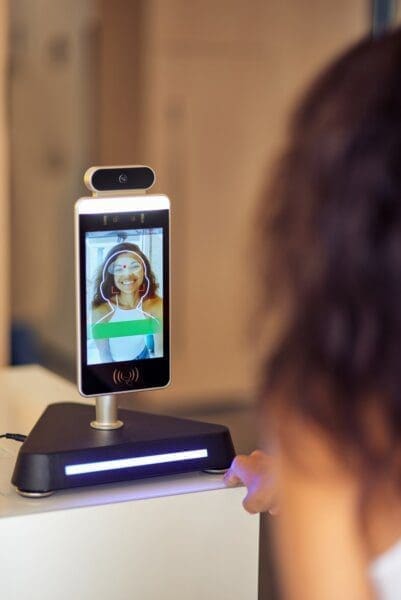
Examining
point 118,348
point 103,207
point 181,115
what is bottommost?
point 118,348

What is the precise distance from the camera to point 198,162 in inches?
133

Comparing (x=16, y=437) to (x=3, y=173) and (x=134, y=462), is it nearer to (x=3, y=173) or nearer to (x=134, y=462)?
(x=134, y=462)

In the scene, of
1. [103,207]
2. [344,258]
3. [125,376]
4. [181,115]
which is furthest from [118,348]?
[181,115]

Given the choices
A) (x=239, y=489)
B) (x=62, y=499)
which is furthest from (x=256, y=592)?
(x=62, y=499)

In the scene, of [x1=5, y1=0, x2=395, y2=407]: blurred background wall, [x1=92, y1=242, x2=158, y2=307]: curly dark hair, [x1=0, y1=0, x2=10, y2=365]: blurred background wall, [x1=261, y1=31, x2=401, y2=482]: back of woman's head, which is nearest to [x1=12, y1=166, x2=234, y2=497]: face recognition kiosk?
[x1=92, y1=242, x2=158, y2=307]: curly dark hair

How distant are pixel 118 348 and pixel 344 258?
1.39 ft

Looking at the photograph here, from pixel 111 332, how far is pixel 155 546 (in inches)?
8.1

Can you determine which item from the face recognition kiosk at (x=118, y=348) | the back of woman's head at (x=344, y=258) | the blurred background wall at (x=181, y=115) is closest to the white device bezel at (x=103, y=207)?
the face recognition kiosk at (x=118, y=348)

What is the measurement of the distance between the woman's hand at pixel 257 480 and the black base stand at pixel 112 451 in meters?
0.04

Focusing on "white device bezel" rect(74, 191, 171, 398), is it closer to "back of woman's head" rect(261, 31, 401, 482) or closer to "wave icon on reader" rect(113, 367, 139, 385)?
"wave icon on reader" rect(113, 367, 139, 385)

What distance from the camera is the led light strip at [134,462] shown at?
99 centimetres

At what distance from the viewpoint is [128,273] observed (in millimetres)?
1015

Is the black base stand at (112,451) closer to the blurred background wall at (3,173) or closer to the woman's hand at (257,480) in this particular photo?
the woman's hand at (257,480)

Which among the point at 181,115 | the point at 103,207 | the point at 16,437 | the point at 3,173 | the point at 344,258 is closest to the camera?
the point at 344,258
